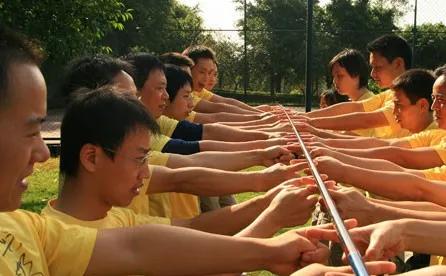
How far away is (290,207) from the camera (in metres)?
2.38

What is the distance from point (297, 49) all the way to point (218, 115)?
50.9 feet

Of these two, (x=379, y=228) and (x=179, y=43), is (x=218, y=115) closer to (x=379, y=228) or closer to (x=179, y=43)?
(x=379, y=228)

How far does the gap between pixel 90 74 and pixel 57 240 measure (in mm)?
1442

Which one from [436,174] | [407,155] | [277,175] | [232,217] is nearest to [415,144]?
[407,155]

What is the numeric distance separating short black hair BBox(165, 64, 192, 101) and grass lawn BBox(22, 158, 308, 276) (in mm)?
2932

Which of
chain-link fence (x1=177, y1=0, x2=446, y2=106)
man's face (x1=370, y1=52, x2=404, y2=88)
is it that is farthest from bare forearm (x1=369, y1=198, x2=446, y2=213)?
chain-link fence (x1=177, y1=0, x2=446, y2=106)

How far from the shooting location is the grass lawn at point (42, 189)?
7079mm

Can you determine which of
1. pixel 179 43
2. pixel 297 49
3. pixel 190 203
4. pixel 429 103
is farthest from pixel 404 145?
pixel 297 49

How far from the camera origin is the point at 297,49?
21125 mm

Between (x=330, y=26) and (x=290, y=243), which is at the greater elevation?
(x=330, y=26)

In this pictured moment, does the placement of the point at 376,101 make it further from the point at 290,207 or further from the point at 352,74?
the point at 290,207

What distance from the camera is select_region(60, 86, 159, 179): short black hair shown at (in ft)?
7.31

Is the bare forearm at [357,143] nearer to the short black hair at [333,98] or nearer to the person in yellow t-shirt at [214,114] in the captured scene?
the person in yellow t-shirt at [214,114]

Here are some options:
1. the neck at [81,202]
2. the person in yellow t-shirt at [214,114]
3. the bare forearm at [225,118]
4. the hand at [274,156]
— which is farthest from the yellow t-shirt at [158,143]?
the bare forearm at [225,118]
